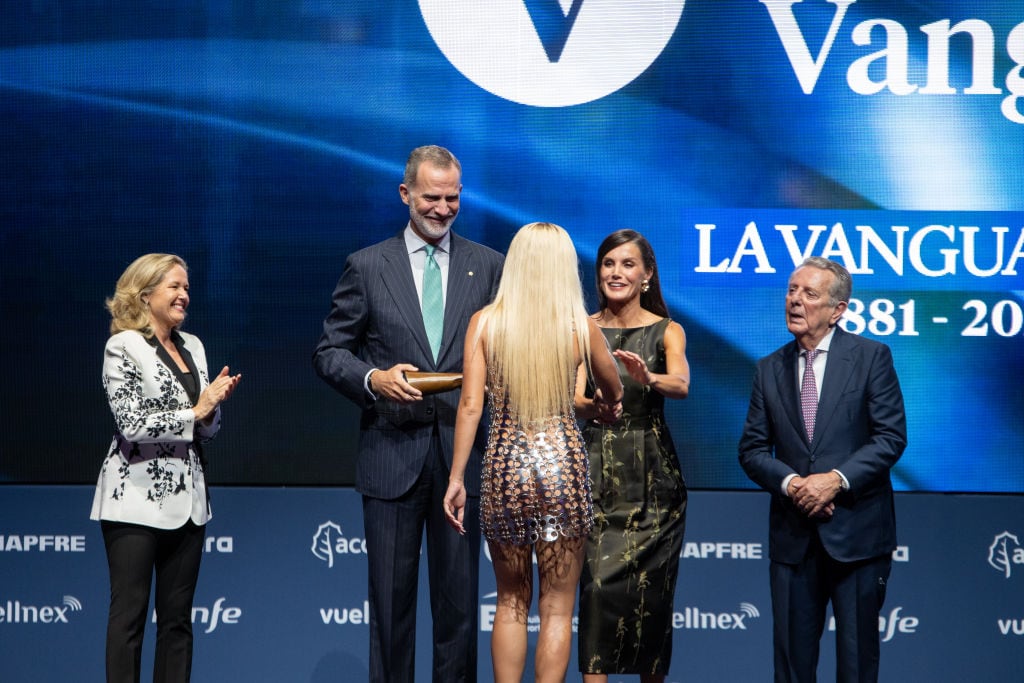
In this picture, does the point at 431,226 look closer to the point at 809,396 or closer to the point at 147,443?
the point at 147,443

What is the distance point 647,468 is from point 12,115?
3218mm

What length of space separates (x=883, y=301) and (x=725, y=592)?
1422 mm

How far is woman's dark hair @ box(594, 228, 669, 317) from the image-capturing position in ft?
12.2

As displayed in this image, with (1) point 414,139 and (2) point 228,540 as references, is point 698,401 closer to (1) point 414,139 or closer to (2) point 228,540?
(1) point 414,139

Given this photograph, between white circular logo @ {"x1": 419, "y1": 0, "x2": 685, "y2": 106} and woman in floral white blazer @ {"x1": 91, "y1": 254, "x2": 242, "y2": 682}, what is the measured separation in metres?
1.72

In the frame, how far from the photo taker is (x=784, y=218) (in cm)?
471

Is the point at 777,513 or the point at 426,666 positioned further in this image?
the point at 426,666

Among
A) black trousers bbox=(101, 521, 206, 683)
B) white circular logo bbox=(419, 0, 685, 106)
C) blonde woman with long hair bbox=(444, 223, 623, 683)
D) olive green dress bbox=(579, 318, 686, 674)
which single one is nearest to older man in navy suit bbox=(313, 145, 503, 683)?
blonde woman with long hair bbox=(444, 223, 623, 683)

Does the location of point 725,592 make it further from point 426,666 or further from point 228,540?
point 228,540

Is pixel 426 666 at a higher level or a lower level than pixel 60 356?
lower

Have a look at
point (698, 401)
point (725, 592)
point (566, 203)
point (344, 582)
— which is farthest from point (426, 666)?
point (566, 203)

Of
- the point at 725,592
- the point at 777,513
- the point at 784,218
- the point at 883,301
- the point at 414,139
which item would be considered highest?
the point at 414,139

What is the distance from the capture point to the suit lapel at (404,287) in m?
3.46

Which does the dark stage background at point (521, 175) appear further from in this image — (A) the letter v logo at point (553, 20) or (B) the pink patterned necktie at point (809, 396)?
(B) the pink patterned necktie at point (809, 396)
